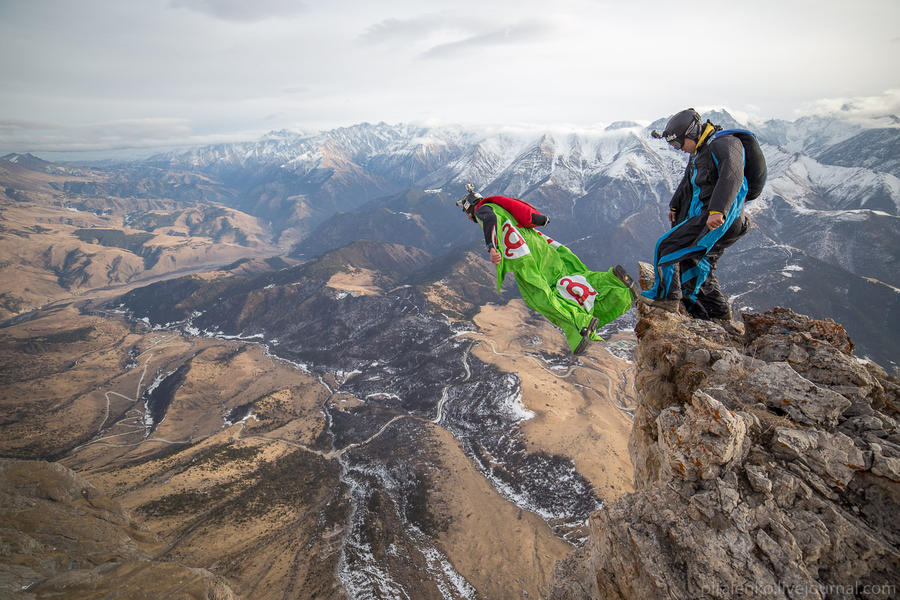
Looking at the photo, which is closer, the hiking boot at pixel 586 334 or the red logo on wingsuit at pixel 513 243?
the hiking boot at pixel 586 334

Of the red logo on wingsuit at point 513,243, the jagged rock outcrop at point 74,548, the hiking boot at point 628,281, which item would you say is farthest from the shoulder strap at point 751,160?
the jagged rock outcrop at point 74,548

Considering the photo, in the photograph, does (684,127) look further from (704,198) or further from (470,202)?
(470,202)

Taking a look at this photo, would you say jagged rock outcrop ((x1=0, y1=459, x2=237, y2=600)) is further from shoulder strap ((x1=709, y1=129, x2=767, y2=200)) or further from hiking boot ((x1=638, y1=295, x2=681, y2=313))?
shoulder strap ((x1=709, y1=129, x2=767, y2=200))

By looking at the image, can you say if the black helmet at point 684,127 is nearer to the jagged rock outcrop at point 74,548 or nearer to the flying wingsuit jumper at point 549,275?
the flying wingsuit jumper at point 549,275

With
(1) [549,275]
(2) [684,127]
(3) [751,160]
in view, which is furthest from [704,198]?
(1) [549,275]

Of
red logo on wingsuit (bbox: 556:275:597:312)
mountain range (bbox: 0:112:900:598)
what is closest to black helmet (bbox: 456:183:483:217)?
red logo on wingsuit (bbox: 556:275:597:312)

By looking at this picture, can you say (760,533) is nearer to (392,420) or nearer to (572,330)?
(572,330)
